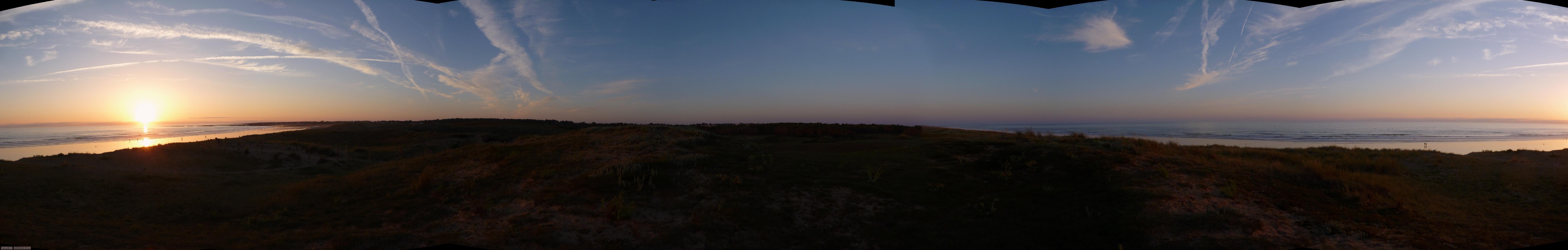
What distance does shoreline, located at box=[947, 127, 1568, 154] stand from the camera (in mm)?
27219

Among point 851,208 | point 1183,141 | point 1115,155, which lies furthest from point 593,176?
point 1183,141

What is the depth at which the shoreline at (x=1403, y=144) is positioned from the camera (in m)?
27.2

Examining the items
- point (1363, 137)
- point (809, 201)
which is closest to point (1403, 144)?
point (1363, 137)

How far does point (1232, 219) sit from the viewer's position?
9.67 metres

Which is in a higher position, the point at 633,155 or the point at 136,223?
the point at 633,155

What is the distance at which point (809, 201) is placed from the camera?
1197 centimetres

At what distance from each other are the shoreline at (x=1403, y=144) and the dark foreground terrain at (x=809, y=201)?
9.32 meters

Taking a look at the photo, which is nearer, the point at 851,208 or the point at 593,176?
the point at 851,208

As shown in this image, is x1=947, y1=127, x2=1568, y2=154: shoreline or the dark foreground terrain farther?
x1=947, y1=127, x2=1568, y2=154: shoreline

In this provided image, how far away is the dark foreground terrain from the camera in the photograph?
9289 millimetres

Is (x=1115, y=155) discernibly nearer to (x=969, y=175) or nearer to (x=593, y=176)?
(x=969, y=175)

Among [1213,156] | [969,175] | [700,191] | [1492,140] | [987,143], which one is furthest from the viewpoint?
[1492,140]

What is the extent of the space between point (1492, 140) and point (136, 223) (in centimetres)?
6702

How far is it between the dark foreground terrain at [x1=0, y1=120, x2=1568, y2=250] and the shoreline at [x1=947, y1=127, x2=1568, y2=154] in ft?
30.6
